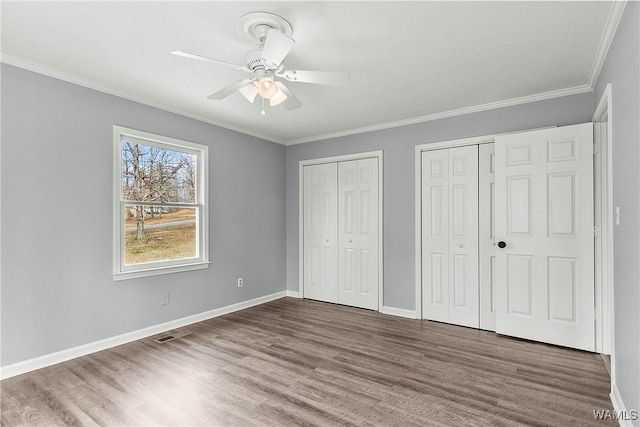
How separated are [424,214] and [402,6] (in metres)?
2.63

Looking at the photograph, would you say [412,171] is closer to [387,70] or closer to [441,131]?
[441,131]

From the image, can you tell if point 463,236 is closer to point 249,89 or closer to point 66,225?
point 249,89

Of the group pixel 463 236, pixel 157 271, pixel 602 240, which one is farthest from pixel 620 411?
pixel 157 271

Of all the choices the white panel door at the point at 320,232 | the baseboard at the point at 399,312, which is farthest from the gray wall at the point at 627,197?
the white panel door at the point at 320,232

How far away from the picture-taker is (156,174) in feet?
12.4

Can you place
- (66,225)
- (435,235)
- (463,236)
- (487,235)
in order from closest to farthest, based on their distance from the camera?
(66,225) < (487,235) < (463,236) < (435,235)

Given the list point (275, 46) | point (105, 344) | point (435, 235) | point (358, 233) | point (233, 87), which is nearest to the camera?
point (275, 46)

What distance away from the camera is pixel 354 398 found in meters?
2.32

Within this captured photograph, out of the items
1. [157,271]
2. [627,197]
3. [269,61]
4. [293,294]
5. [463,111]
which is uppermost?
[463,111]

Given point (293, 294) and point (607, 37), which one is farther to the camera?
point (293, 294)

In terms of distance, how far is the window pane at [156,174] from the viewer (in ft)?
11.6

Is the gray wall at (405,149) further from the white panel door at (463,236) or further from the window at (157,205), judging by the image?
the window at (157,205)

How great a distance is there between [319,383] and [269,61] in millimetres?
2307

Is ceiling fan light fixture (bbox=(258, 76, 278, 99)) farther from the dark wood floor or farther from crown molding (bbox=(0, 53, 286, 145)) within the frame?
the dark wood floor
